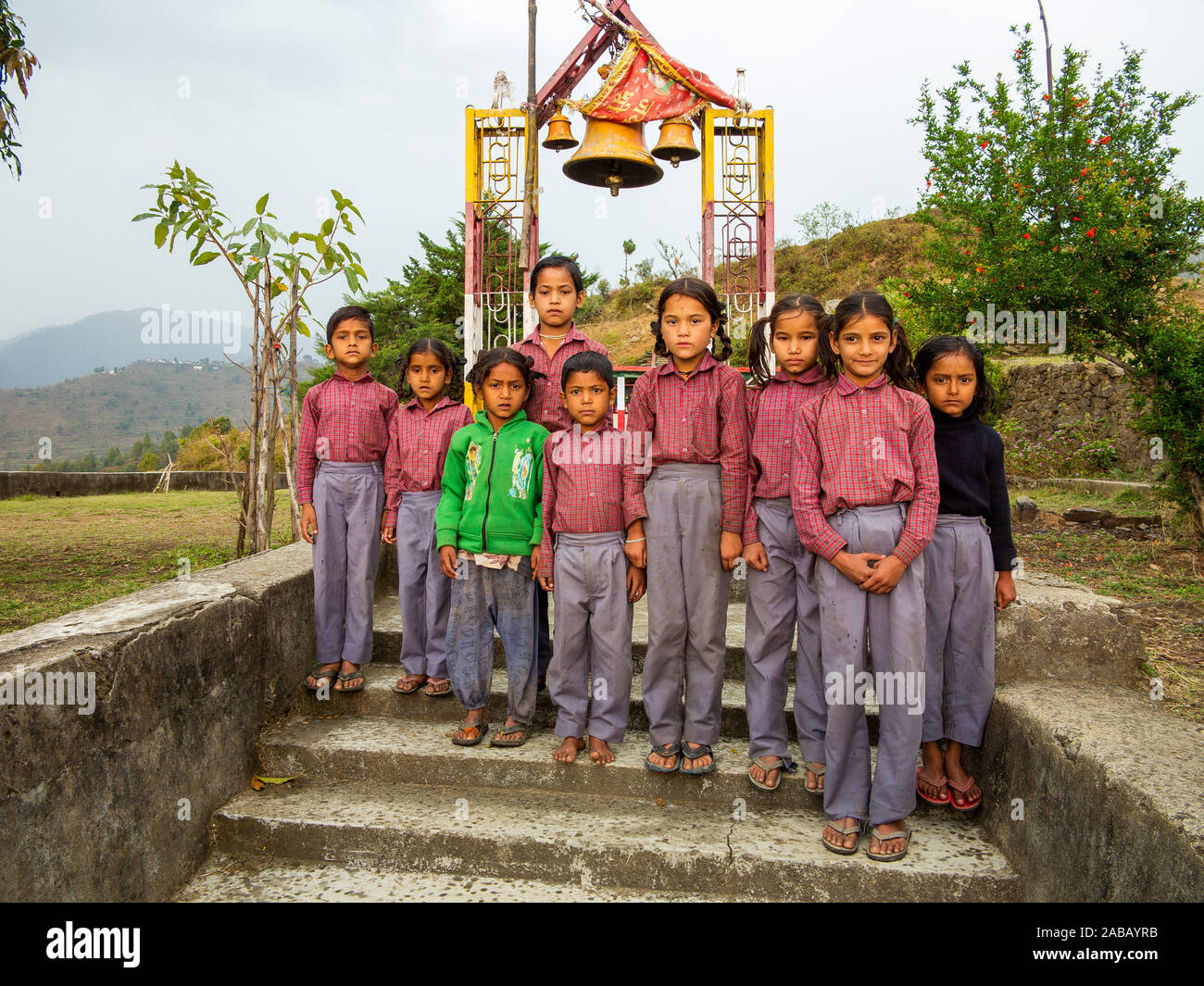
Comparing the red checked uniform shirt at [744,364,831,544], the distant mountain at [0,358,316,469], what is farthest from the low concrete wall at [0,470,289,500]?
the distant mountain at [0,358,316,469]

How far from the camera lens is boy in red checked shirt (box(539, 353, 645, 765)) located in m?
2.96

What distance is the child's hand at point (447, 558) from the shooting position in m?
3.13

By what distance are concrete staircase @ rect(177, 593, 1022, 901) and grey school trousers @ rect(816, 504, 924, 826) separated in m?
0.18

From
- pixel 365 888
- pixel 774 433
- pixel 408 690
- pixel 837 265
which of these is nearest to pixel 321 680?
pixel 408 690

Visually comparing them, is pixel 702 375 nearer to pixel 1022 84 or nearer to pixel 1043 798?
pixel 1043 798

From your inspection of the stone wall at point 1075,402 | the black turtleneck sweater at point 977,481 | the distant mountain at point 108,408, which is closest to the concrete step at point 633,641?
the black turtleneck sweater at point 977,481

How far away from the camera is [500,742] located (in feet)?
10.1

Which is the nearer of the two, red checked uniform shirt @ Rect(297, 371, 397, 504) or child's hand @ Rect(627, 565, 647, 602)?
child's hand @ Rect(627, 565, 647, 602)

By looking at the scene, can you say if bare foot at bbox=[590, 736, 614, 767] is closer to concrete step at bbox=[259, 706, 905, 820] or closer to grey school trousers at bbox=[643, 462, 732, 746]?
concrete step at bbox=[259, 706, 905, 820]

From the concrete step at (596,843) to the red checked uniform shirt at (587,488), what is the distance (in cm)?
92

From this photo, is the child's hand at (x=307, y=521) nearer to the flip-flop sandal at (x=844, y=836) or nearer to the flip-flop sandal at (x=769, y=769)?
the flip-flop sandal at (x=769, y=769)

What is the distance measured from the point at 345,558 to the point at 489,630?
858 millimetres

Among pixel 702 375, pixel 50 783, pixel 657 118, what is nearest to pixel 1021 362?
pixel 657 118

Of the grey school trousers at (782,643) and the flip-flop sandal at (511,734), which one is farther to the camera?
the flip-flop sandal at (511,734)
